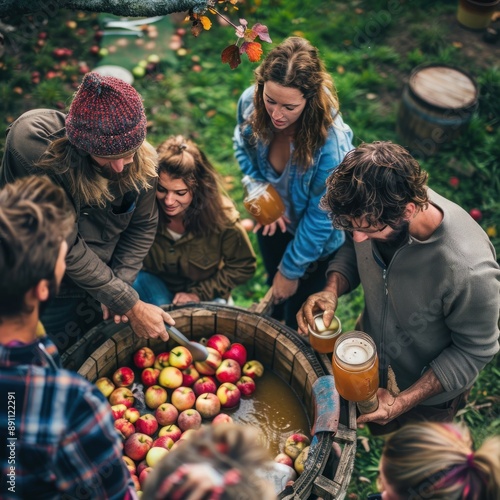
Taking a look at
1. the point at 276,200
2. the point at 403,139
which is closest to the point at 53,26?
the point at 403,139

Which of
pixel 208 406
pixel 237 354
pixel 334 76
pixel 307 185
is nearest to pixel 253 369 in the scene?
pixel 237 354

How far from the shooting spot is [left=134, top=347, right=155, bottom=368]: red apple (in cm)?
332

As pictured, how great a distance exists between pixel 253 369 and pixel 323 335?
1.65ft

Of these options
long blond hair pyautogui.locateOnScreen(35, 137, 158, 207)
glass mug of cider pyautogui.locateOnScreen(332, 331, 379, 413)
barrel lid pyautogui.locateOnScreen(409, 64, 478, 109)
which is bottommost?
barrel lid pyautogui.locateOnScreen(409, 64, 478, 109)

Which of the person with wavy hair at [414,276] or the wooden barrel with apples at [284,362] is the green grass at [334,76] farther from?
the person with wavy hair at [414,276]

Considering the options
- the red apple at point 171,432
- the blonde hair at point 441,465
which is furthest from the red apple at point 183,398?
the blonde hair at point 441,465

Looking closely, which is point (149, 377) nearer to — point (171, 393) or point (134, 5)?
point (171, 393)

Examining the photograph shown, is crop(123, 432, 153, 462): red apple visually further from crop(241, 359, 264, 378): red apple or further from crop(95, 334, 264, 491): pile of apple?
crop(241, 359, 264, 378): red apple

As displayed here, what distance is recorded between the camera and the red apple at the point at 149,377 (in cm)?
325

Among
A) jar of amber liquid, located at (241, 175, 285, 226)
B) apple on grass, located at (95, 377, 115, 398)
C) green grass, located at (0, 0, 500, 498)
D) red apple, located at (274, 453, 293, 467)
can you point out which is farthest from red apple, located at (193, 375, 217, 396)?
green grass, located at (0, 0, 500, 498)

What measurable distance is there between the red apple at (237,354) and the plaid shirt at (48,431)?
5.00 ft

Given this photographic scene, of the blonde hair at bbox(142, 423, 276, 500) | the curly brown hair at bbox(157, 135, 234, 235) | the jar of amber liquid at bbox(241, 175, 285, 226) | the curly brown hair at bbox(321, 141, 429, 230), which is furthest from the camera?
the jar of amber liquid at bbox(241, 175, 285, 226)

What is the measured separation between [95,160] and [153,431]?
1366mm

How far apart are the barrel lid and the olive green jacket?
2.61 m
